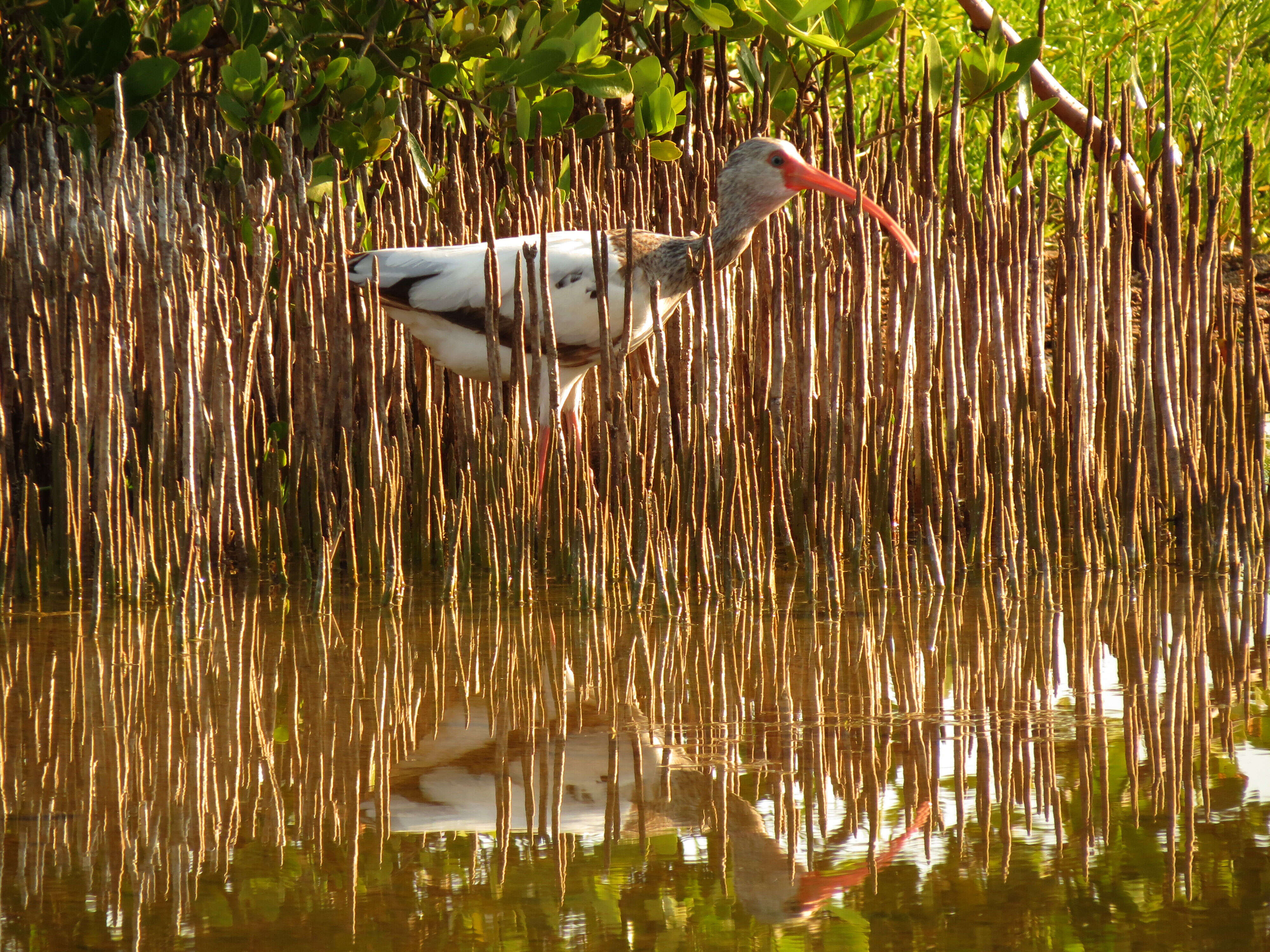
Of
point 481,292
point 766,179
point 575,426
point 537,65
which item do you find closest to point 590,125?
point 537,65

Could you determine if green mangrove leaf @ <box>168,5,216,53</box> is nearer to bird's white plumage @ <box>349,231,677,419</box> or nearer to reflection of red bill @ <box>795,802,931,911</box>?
bird's white plumage @ <box>349,231,677,419</box>

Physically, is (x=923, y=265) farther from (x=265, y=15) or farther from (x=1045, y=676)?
(x=265, y=15)

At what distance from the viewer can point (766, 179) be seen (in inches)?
164

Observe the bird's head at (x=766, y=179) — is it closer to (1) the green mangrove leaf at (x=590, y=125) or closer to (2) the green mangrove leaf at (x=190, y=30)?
(1) the green mangrove leaf at (x=590, y=125)

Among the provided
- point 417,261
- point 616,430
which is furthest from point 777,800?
point 417,261

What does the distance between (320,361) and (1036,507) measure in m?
1.99

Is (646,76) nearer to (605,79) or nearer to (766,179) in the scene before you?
(605,79)

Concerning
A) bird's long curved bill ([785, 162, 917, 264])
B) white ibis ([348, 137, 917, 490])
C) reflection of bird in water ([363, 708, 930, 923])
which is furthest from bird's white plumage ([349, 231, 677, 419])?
reflection of bird in water ([363, 708, 930, 923])

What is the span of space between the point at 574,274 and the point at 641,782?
2112 millimetres

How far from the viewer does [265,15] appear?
14.3ft

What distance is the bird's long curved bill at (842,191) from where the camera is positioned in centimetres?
385

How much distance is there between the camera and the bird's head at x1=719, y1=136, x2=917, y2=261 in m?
4.12

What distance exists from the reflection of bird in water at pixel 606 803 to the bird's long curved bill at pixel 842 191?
188cm

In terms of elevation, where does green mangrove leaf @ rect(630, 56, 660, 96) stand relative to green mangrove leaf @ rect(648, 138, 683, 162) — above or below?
above
